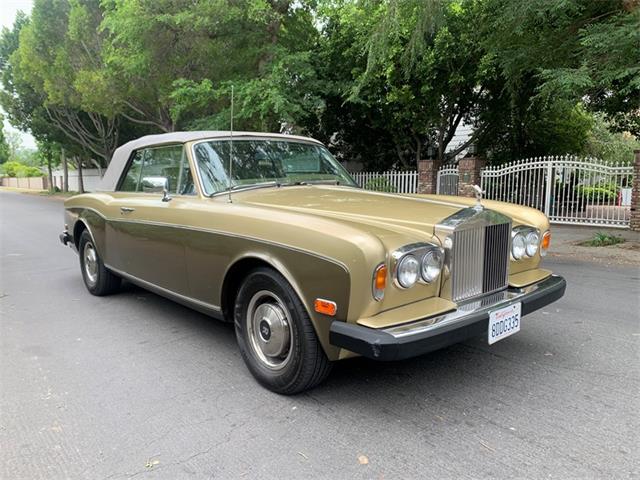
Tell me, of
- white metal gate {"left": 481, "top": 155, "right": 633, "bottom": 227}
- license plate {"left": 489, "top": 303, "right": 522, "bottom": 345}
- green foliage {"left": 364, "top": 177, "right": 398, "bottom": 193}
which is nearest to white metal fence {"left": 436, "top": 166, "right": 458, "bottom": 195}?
white metal gate {"left": 481, "top": 155, "right": 633, "bottom": 227}

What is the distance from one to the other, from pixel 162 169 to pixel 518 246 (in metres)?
3.19

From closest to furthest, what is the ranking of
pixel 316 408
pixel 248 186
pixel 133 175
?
pixel 316 408 < pixel 248 186 < pixel 133 175

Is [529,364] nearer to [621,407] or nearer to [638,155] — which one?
[621,407]

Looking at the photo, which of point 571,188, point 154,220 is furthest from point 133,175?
point 571,188

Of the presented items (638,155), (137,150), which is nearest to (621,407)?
(137,150)

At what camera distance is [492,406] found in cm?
307

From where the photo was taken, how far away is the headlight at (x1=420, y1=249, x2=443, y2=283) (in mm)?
2912

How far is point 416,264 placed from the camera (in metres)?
2.86

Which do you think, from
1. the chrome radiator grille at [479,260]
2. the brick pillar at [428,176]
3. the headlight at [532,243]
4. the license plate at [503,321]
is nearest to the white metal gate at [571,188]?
the brick pillar at [428,176]

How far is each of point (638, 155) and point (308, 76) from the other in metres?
8.64

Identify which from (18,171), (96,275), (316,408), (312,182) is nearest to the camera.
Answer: (316,408)

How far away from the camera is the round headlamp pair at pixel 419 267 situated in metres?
2.81

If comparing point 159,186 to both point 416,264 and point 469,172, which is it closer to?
point 416,264

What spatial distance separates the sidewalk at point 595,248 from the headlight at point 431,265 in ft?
21.7
